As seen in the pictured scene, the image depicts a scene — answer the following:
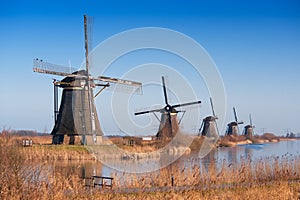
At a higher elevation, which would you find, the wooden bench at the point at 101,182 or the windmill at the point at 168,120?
the windmill at the point at 168,120

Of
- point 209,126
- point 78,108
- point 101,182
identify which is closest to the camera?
point 101,182

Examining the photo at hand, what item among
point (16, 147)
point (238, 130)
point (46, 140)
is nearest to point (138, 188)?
point (16, 147)

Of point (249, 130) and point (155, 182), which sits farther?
point (249, 130)

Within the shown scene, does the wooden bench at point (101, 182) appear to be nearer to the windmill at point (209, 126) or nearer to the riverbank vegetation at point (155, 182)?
the riverbank vegetation at point (155, 182)

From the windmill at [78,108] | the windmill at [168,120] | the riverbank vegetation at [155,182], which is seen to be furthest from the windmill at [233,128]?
the riverbank vegetation at [155,182]

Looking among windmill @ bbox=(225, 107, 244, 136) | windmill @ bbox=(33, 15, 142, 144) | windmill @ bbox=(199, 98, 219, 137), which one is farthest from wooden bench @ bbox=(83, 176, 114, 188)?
windmill @ bbox=(225, 107, 244, 136)

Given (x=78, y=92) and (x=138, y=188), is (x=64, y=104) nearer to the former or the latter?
(x=78, y=92)

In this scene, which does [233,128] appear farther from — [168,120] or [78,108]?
[78,108]

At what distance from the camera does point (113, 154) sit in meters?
22.7

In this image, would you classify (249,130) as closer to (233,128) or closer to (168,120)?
(233,128)

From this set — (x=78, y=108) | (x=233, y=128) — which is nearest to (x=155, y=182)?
(x=78, y=108)

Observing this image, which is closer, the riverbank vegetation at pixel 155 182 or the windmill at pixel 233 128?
the riverbank vegetation at pixel 155 182

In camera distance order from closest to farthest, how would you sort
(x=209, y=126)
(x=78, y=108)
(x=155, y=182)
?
(x=155, y=182) < (x=78, y=108) < (x=209, y=126)

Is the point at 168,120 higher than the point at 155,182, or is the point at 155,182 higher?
the point at 168,120
